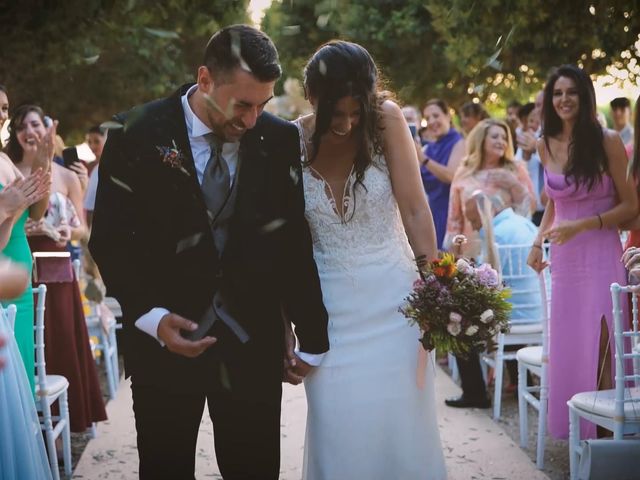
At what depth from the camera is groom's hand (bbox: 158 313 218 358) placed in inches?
118

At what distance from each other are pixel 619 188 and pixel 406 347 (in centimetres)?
236

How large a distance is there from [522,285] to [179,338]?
4.67m

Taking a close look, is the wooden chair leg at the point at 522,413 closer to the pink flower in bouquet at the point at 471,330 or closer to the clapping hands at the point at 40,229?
the pink flower in bouquet at the point at 471,330

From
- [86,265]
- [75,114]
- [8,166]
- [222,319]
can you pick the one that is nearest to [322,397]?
[222,319]

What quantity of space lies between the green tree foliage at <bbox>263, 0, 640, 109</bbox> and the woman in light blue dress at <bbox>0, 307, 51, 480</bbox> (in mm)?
1624

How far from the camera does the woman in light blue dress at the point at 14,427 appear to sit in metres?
3.67

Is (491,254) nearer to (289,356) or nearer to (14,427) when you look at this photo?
(289,356)

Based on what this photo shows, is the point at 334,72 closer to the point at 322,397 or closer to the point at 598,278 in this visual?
the point at 322,397

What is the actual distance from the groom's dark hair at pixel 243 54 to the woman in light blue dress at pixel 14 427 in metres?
1.36

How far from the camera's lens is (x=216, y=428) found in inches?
125

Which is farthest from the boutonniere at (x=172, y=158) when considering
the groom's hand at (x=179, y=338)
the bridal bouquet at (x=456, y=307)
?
the bridal bouquet at (x=456, y=307)

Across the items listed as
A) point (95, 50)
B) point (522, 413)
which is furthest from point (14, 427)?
point (95, 50)

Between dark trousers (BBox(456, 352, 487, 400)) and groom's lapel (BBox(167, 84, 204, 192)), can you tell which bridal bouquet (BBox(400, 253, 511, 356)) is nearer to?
groom's lapel (BBox(167, 84, 204, 192))

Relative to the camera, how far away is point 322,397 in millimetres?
3568
